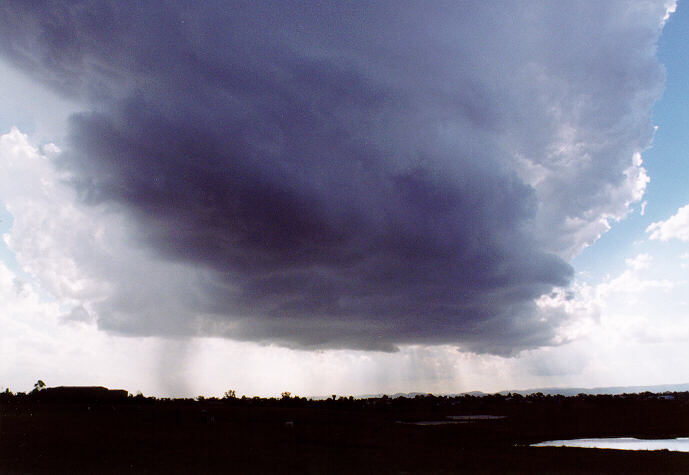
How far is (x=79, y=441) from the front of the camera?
48375mm

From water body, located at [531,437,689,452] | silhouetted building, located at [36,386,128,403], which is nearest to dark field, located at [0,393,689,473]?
water body, located at [531,437,689,452]

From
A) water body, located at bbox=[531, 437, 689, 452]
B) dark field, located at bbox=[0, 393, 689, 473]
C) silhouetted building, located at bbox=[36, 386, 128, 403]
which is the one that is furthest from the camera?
silhouetted building, located at bbox=[36, 386, 128, 403]

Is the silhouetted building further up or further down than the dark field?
further up

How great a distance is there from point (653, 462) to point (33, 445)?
50.8 metres

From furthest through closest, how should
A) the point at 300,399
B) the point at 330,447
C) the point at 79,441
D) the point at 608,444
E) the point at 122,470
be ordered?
the point at 300,399 → the point at 608,444 → the point at 330,447 → the point at 79,441 → the point at 122,470

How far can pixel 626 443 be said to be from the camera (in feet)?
218

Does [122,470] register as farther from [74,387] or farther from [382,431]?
[74,387]

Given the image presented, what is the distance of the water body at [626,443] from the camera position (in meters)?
61.2

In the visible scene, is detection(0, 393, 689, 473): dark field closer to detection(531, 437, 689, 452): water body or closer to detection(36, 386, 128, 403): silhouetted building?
detection(531, 437, 689, 452): water body

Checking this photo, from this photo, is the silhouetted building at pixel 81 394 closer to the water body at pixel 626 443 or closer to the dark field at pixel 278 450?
the dark field at pixel 278 450

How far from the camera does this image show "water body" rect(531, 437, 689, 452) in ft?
201

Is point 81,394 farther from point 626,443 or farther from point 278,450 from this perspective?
point 626,443

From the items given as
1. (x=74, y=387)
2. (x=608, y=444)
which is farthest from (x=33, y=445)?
(x=74, y=387)

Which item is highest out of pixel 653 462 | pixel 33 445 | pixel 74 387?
pixel 74 387
